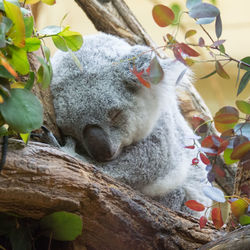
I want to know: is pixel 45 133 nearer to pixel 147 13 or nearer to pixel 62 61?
pixel 62 61

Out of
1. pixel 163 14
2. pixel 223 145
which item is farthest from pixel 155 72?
pixel 223 145

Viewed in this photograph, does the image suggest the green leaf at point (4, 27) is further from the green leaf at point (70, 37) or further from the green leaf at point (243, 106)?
the green leaf at point (243, 106)

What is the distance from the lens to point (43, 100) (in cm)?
156

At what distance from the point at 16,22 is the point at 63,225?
537 millimetres

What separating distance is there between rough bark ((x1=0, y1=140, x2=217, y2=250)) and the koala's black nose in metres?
0.39

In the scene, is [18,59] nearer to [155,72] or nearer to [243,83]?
[155,72]

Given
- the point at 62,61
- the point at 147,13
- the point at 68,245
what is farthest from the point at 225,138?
the point at 147,13

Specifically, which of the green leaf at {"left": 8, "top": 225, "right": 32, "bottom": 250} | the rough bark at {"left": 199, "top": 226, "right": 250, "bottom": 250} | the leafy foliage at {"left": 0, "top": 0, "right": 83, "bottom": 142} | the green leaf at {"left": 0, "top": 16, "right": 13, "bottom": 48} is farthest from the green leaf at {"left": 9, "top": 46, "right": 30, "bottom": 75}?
the rough bark at {"left": 199, "top": 226, "right": 250, "bottom": 250}

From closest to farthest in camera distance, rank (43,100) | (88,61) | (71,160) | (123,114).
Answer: (71,160), (43,100), (123,114), (88,61)

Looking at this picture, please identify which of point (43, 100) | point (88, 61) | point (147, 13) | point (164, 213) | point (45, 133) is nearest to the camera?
point (164, 213)

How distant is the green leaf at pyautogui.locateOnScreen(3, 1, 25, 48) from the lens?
0.89 metres

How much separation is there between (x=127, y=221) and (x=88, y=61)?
33.5 inches

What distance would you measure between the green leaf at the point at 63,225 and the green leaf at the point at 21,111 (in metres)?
0.31

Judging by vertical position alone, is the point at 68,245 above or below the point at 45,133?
below
